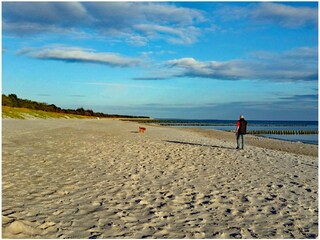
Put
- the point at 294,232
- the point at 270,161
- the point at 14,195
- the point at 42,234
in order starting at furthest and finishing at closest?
the point at 270,161 → the point at 14,195 → the point at 294,232 → the point at 42,234

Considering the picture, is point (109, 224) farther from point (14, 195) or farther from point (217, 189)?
point (217, 189)

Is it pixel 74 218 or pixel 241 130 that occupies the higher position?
pixel 241 130

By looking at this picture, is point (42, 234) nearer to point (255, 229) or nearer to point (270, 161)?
point (255, 229)

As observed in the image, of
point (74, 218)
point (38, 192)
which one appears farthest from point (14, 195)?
point (74, 218)

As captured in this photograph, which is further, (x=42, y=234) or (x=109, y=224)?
(x=109, y=224)

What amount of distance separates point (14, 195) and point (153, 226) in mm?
4007

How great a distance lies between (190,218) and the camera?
22.5 feet

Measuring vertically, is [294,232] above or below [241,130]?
below

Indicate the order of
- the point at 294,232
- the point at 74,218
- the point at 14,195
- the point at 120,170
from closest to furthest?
the point at 294,232, the point at 74,218, the point at 14,195, the point at 120,170

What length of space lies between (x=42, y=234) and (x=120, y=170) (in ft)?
20.7

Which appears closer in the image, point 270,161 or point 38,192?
point 38,192

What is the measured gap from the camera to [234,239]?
5.86 m

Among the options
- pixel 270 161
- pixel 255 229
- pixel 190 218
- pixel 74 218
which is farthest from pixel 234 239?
pixel 270 161

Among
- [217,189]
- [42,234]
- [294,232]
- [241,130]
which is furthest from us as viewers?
[241,130]
